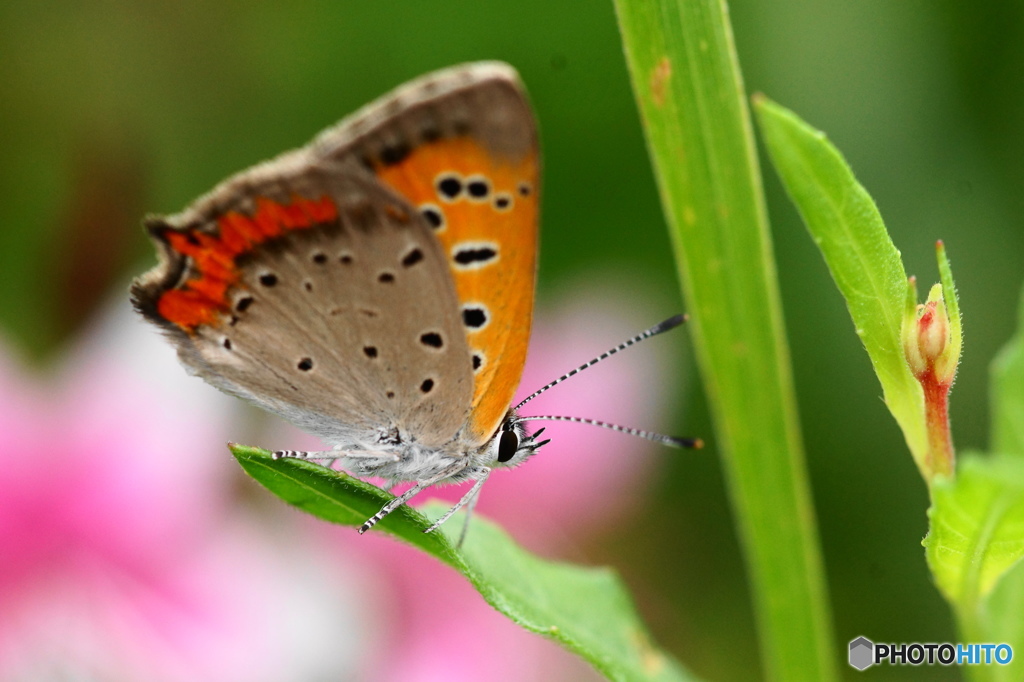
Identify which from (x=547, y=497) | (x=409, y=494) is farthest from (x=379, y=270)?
(x=547, y=497)

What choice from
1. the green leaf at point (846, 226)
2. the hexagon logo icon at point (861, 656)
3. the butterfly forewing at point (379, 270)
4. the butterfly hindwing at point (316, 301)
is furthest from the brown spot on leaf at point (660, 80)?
the hexagon logo icon at point (861, 656)

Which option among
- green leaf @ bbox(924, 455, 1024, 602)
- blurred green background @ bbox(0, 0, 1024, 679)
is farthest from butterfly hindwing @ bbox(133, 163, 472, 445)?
green leaf @ bbox(924, 455, 1024, 602)

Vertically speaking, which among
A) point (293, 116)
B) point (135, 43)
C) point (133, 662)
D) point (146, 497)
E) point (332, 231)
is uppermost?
point (135, 43)

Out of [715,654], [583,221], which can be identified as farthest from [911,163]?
[715,654]

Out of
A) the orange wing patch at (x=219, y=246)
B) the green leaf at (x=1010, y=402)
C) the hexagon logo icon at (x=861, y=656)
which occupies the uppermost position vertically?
the orange wing patch at (x=219, y=246)

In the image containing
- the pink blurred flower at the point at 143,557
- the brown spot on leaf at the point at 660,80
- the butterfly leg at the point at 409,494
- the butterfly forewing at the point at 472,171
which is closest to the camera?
the brown spot on leaf at the point at 660,80

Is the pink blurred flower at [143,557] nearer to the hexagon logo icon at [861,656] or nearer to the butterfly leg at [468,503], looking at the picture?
the butterfly leg at [468,503]

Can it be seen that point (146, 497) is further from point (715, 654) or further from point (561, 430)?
point (715, 654)
